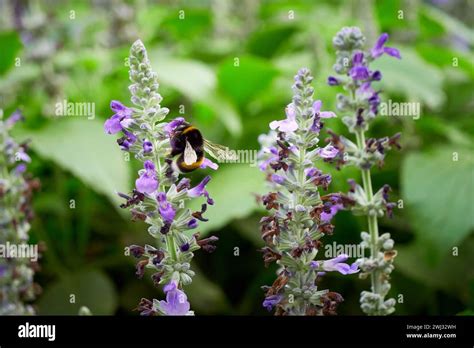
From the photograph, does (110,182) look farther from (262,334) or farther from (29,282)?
(262,334)

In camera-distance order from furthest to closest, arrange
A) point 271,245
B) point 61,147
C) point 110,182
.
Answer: point 61,147 < point 110,182 < point 271,245

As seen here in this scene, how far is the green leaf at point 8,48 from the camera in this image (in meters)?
2.60

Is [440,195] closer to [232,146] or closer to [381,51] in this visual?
[232,146]

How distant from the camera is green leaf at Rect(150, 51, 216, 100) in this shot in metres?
2.17

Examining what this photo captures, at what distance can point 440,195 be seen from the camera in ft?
6.40

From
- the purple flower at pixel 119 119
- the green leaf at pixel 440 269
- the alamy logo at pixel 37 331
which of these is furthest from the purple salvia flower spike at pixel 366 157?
the green leaf at pixel 440 269

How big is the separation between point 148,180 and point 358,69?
37 centimetres

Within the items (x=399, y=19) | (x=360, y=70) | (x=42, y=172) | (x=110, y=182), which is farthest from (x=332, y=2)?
(x=360, y=70)

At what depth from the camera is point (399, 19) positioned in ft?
9.94

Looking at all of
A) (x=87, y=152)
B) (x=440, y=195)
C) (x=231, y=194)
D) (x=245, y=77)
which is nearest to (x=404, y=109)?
(x=440, y=195)

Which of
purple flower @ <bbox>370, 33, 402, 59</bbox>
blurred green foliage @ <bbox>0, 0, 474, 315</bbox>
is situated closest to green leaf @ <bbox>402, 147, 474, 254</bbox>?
blurred green foliage @ <bbox>0, 0, 474, 315</bbox>

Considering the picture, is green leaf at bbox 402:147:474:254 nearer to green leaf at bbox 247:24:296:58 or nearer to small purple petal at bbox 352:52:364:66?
small purple petal at bbox 352:52:364:66

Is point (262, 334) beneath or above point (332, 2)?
beneath

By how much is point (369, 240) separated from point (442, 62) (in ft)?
5.88
